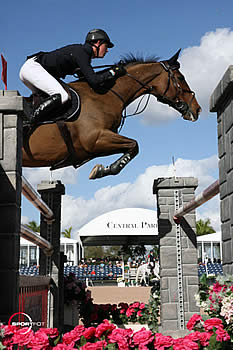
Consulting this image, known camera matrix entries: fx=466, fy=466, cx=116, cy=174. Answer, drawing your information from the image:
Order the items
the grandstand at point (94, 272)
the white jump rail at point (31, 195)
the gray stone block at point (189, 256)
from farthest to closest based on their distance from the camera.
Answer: the grandstand at point (94, 272), the gray stone block at point (189, 256), the white jump rail at point (31, 195)

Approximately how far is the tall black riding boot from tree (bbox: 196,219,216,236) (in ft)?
131

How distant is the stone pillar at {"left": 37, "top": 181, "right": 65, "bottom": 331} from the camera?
475cm

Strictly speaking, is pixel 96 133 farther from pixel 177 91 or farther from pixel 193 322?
pixel 193 322

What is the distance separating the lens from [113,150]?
4105 mm

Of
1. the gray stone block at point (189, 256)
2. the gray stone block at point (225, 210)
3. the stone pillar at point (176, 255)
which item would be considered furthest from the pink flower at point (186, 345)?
the gray stone block at point (189, 256)

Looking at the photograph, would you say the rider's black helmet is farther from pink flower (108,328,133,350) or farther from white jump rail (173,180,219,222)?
pink flower (108,328,133,350)

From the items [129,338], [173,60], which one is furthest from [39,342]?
[173,60]

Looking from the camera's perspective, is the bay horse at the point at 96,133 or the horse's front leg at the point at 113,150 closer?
the bay horse at the point at 96,133

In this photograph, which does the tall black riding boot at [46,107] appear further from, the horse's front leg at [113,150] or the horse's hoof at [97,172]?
the horse's hoof at [97,172]

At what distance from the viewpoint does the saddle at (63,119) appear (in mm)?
3887

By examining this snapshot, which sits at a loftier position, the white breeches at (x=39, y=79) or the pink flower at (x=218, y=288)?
the white breeches at (x=39, y=79)

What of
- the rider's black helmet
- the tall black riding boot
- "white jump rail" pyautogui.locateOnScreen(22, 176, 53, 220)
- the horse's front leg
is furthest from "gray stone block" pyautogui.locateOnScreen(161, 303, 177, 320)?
the rider's black helmet

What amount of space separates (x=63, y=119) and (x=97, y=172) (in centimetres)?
54

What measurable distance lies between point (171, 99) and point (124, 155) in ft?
3.18
